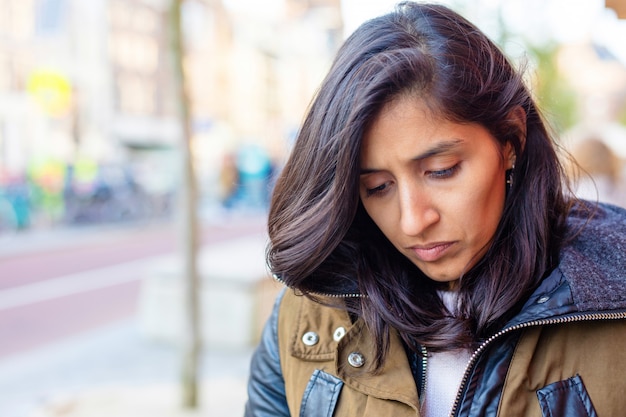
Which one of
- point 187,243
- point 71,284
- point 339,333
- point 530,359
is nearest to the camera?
point 530,359

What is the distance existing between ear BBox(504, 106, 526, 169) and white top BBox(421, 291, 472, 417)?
39 centimetres

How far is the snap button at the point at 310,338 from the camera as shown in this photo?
53.7 inches

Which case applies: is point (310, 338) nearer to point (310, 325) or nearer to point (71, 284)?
point (310, 325)

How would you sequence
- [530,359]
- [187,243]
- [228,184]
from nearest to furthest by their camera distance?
[530,359], [187,243], [228,184]

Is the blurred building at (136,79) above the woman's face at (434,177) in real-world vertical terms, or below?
above

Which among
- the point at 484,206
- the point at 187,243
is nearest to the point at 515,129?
the point at 484,206

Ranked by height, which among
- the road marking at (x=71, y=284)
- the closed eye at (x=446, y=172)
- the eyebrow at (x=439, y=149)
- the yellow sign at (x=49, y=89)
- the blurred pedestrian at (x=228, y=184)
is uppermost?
the yellow sign at (x=49, y=89)

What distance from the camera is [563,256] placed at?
4.14 ft

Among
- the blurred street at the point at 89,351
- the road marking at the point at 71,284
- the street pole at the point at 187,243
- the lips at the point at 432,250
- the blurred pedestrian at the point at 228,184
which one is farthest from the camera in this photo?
the blurred pedestrian at the point at 228,184

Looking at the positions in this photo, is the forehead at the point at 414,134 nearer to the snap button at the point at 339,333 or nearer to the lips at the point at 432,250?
the lips at the point at 432,250

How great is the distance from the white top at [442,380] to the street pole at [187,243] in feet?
10.2

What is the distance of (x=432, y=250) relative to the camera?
Answer: 126cm

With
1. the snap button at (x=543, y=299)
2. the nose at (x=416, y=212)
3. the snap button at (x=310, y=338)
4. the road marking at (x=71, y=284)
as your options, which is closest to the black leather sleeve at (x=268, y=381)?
the snap button at (x=310, y=338)

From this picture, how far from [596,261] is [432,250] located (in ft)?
1.01
